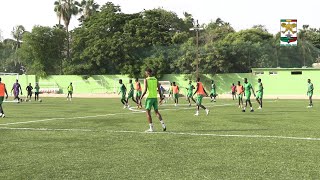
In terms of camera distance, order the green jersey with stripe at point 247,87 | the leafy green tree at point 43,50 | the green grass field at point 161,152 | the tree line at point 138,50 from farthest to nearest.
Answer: the leafy green tree at point 43,50 → the tree line at point 138,50 → the green jersey with stripe at point 247,87 → the green grass field at point 161,152

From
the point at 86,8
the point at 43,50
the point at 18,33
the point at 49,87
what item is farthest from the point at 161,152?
the point at 18,33

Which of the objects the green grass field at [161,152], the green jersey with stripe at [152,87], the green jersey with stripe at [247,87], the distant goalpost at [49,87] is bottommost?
the green grass field at [161,152]

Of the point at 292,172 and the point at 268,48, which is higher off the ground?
the point at 268,48

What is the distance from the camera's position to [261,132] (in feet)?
46.4

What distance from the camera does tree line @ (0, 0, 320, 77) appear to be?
2242 inches

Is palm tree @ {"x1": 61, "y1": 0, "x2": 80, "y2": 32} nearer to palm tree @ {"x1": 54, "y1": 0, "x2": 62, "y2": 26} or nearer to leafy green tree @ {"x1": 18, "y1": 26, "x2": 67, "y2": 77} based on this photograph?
palm tree @ {"x1": 54, "y1": 0, "x2": 62, "y2": 26}

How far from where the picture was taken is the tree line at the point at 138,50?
2242 inches

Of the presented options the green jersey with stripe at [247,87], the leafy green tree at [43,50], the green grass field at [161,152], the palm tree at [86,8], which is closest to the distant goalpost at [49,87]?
the leafy green tree at [43,50]

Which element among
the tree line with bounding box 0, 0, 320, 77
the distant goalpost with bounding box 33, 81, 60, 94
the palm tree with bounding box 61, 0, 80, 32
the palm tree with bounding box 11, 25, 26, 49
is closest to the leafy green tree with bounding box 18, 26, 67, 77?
the tree line with bounding box 0, 0, 320, 77

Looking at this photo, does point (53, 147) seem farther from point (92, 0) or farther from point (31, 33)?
point (92, 0)

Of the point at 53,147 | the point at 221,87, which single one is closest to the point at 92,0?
the point at 221,87

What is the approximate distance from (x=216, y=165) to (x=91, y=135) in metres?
5.75

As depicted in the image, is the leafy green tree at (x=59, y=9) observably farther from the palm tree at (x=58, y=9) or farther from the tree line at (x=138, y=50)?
the tree line at (x=138, y=50)

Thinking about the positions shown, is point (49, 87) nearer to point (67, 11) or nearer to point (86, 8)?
point (67, 11)
